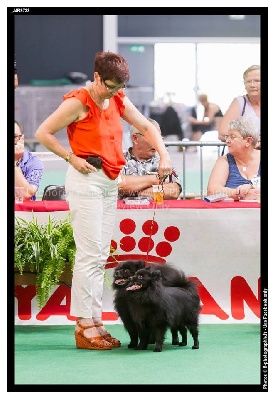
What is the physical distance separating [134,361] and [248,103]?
4.98 ft

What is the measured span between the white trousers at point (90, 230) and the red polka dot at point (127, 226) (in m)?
0.48

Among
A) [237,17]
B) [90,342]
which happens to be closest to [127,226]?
[90,342]

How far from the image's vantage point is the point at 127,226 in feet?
22.0

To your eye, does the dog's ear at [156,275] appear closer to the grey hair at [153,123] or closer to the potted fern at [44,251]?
the potted fern at [44,251]

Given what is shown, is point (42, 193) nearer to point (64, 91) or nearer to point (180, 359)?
point (64, 91)

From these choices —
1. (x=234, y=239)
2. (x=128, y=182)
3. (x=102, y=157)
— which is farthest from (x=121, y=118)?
(x=234, y=239)

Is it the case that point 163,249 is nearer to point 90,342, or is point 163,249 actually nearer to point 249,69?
point 90,342

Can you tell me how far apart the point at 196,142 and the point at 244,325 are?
132cm

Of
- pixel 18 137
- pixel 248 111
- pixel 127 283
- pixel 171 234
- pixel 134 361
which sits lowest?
pixel 134 361

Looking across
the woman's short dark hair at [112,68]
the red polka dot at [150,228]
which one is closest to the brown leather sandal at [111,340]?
the red polka dot at [150,228]

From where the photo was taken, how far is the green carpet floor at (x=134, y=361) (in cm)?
573

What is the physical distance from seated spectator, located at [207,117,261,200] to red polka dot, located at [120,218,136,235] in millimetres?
508

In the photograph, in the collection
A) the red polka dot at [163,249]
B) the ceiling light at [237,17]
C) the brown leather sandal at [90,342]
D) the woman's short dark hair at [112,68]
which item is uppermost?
the ceiling light at [237,17]

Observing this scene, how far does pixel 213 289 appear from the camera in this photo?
22.3 ft
